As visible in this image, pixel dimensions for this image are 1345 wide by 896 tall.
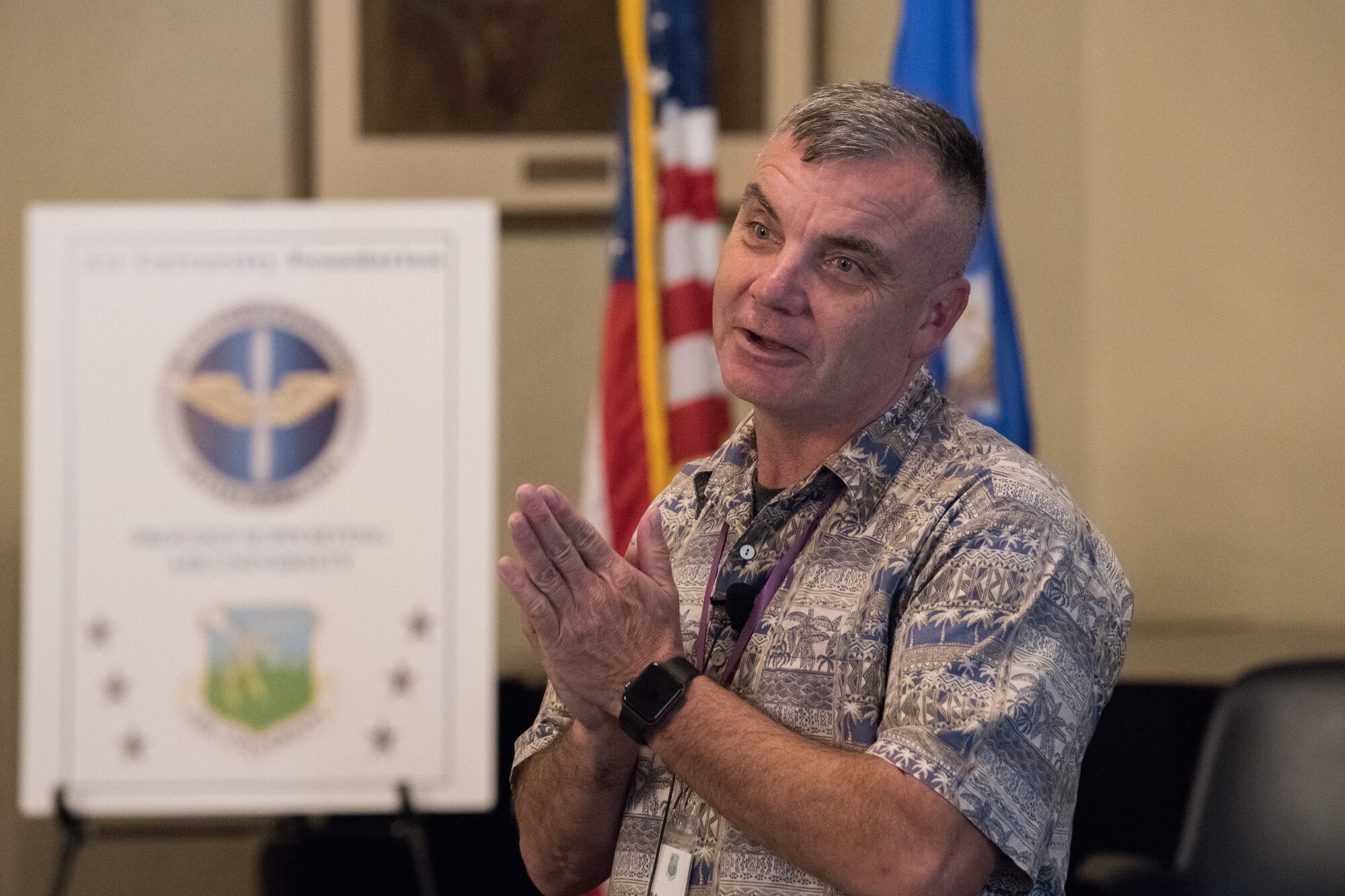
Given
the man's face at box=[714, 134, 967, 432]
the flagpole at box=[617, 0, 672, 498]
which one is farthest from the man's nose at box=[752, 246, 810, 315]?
the flagpole at box=[617, 0, 672, 498]

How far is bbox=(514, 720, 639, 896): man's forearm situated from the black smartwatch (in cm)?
9

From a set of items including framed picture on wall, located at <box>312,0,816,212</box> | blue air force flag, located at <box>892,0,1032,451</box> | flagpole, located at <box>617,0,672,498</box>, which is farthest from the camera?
framed picture on wall, located at <box>312,0,816,212</box>

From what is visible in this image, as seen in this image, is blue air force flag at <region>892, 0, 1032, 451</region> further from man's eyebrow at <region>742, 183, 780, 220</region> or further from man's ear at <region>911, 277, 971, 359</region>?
man's eyebrow at <region>742, 183, 780, 220</region>

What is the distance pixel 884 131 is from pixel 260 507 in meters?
2.05

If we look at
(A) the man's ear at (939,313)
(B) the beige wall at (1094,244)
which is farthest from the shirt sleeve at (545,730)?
(B) the beige wall at (1094,244)

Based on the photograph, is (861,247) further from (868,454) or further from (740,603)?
(740,603)

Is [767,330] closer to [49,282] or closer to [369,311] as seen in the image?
[369,311]

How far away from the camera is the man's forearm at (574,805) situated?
1355mm

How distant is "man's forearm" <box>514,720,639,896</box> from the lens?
136 cm

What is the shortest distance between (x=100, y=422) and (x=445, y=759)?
3.45 ft

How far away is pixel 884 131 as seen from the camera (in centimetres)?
134

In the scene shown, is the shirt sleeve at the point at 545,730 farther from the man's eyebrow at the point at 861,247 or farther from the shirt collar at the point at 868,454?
the man's eyebrow at the point at 861,247

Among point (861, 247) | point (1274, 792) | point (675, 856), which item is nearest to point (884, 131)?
point (861, 247)

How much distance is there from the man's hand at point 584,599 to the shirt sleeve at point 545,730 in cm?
24
